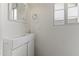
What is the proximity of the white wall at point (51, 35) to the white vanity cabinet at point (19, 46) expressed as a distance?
7 centimetres

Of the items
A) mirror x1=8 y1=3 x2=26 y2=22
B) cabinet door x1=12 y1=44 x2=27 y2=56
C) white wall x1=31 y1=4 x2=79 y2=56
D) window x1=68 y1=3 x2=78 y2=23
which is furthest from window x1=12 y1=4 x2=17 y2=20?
window x1=68 y1=3 x2=78 y2=23

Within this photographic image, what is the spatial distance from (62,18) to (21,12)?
444 millimetres

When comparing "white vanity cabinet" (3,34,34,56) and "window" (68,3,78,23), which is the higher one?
"window" (68,3,78,23)

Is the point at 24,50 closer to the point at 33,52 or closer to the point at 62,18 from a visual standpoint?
the point at 33,52

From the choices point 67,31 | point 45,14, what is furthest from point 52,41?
point 45,14

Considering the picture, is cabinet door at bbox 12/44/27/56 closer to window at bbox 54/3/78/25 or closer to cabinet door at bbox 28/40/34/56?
cabinet door at bbox 28/40/34/56

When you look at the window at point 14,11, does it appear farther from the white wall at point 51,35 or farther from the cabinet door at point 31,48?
the cabinet door at point 31,48

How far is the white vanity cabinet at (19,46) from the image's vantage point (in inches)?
32.7

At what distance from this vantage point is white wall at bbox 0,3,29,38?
32.8 inches

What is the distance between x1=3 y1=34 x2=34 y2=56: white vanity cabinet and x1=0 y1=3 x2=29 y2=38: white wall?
0.06 m

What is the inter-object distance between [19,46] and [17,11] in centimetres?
35

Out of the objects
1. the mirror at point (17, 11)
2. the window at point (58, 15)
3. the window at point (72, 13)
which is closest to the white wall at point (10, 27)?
the mirror at point (17, 11)

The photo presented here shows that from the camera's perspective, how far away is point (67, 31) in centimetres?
105

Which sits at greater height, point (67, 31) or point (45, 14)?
point (45, 14)
